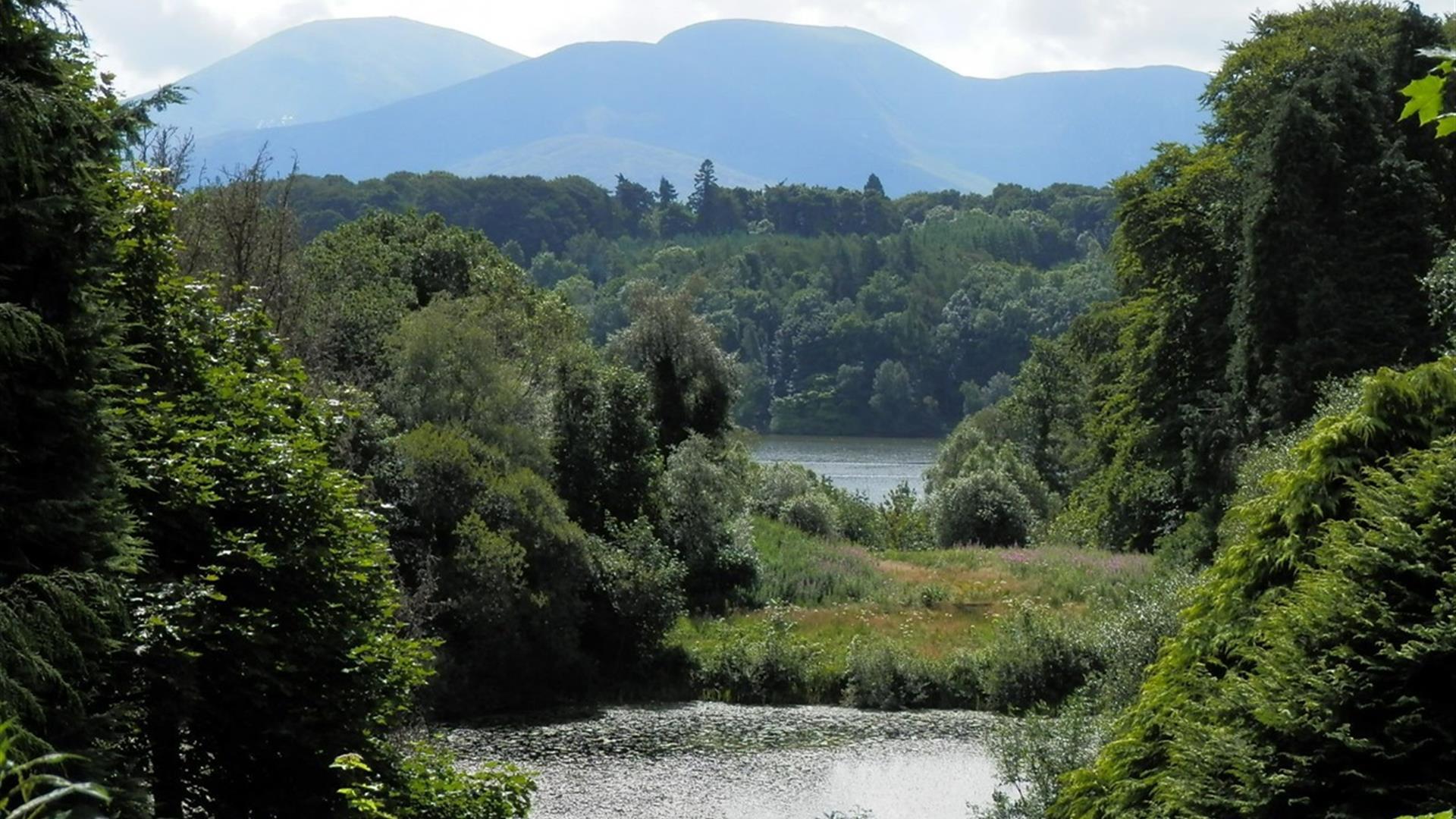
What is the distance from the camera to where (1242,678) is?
8.48 metres

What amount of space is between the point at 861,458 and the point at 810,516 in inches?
2048

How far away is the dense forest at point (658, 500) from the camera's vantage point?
7270 mm

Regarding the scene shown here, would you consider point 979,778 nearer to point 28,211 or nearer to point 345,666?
point 345,666

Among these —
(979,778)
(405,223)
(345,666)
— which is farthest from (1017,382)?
(345,666)

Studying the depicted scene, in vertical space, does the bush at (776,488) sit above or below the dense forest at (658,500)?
below

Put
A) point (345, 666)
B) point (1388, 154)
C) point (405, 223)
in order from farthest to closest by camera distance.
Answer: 1. point (405, 223)
2. point (1388, 154)
3. point (345, 666)

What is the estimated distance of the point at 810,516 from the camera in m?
42.4

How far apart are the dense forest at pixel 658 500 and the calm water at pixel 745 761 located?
138cm

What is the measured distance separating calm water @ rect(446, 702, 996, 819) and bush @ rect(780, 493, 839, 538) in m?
14.0

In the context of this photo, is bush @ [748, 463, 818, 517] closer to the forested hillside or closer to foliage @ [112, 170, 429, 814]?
foliage @ [112, 170, 429, 814]

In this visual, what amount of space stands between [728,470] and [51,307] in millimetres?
30110

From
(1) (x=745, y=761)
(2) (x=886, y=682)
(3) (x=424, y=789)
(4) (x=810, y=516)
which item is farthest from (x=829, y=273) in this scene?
(3) (x=424, y=789)

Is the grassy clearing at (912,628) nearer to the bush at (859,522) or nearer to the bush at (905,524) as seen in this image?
the bush at (859,522)

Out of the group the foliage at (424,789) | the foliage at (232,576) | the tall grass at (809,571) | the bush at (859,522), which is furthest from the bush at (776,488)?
the foliage at (232,576)
